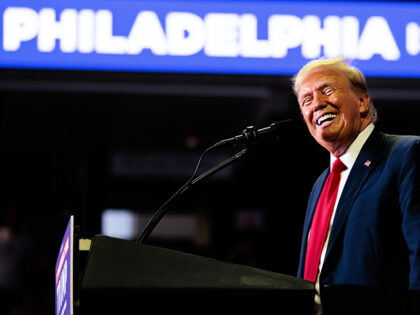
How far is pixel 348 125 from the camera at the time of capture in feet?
6.14

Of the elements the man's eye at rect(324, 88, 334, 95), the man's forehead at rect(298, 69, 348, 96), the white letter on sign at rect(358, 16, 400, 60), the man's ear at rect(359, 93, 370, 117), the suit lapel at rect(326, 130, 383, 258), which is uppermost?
the white letter on sign at rect(358, 16, 400, 60)

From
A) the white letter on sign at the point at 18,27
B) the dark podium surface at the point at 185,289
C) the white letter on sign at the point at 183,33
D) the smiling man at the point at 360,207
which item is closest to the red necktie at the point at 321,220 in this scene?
the smiling man at the point at 360,207

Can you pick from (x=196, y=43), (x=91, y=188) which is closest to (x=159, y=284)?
(x=196, y=43)

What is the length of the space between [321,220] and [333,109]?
0.37 m

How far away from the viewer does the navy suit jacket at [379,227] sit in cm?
156

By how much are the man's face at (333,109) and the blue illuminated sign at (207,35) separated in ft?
3.48

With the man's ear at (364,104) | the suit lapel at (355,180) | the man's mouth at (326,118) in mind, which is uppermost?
the man's ear at (364,104)

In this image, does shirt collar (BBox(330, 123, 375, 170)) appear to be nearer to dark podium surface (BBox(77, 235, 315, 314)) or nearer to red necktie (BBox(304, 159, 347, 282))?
red necktie (BBox(304, 159, 347, 282))

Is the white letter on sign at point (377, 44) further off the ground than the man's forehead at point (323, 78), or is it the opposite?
the white letter on sign at point (377, 44)

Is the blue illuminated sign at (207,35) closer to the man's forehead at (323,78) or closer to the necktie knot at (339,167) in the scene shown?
the man's forehead at (323,78)

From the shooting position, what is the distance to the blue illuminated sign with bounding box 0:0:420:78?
294 centimetres

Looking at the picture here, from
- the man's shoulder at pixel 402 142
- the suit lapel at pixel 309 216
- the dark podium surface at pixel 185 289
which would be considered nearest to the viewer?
the dark podium surface at pixel 185 289

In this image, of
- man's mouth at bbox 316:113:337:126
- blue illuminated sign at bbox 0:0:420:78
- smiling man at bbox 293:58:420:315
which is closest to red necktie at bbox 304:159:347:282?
smiling man at bbox 293:58:420:315

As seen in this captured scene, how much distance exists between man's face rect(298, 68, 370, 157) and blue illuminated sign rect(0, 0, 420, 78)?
41.8 inches
